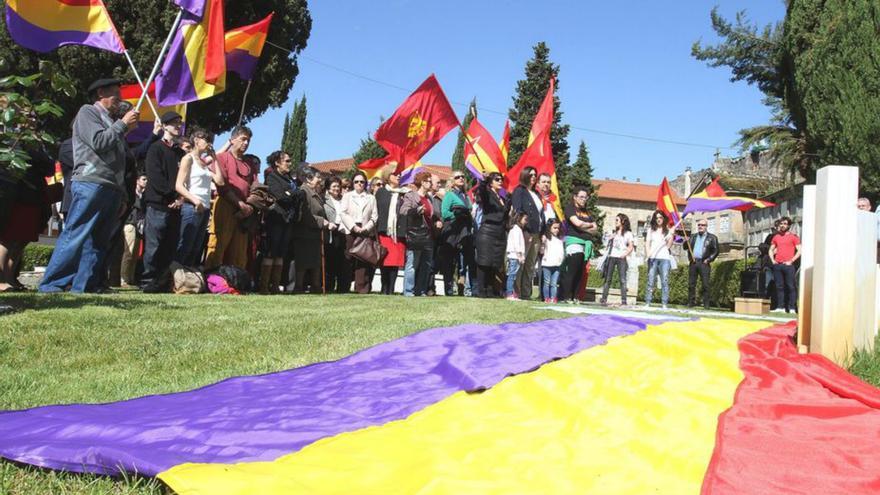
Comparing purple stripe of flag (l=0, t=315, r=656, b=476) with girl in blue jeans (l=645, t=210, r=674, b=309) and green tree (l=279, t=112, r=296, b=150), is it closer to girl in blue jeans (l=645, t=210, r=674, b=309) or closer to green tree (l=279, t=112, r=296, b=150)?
girl in blue jeans (l=645, t=210, r=674, b=309)

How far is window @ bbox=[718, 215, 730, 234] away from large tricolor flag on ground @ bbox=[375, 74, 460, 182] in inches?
2028

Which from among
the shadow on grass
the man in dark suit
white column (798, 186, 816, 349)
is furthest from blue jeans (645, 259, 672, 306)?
the shadow on grass

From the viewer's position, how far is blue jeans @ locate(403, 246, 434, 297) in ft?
35.2

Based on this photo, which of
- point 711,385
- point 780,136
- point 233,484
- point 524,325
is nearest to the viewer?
point 233,484

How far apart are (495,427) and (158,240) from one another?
6197 millimetres

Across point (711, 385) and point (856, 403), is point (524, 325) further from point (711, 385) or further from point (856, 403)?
point (856, 403)

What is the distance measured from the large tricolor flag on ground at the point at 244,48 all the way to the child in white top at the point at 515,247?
4.75 meters

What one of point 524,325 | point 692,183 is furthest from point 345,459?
point 692,183

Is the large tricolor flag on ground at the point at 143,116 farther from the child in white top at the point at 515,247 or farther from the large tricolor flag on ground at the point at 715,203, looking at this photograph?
the large tricolor flag on ground at the point at 715,203

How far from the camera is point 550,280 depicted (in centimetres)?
1152

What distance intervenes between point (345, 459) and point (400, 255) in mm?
8715

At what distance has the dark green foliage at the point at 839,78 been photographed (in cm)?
1661

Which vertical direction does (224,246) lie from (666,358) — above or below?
above

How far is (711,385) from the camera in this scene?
3824 mm
